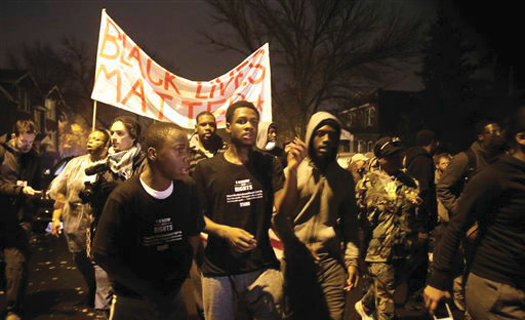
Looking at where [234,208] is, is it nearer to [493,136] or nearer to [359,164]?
[493,136]

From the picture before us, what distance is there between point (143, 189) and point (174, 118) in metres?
4.39

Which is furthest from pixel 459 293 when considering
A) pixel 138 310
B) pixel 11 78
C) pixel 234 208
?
pixel 11 78

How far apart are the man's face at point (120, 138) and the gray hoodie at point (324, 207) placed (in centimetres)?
222

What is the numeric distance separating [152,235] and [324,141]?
1815mm

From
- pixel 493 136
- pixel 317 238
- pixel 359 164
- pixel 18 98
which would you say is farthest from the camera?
pixel 18 98

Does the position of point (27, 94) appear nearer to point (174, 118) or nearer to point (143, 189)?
point (174, 118)

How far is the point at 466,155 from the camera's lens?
220 inches

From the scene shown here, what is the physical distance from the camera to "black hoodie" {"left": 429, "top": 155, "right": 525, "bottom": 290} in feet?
9.42

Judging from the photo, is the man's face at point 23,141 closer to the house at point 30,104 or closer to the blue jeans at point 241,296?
the blue jeans at point 241,296

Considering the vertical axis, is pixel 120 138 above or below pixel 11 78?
below

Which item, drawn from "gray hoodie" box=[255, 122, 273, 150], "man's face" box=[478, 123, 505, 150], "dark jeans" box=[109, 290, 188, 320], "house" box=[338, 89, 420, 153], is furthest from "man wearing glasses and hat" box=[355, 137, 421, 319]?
"house" box=[338, 89, 420, 153]

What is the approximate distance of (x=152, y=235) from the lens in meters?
2.79

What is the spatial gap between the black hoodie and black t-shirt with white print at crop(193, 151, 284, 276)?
55.0 inches

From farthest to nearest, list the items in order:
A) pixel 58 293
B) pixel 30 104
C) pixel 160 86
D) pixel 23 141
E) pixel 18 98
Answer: pixel 30 104
pixel 18 98
pixel 160 86
pixel 58 293
pixel 23 141
